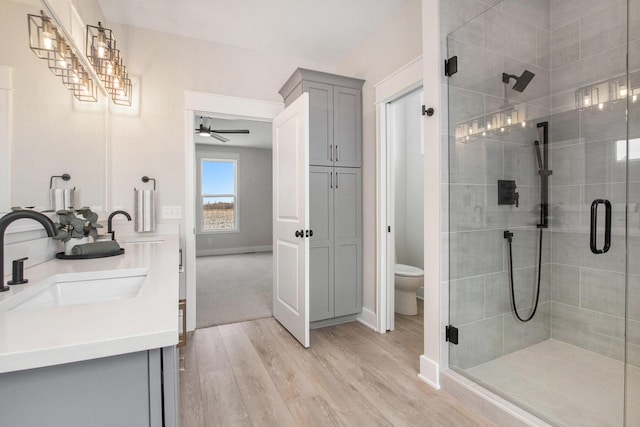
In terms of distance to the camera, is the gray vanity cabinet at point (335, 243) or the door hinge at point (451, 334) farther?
the gray vanity cabinet at point (335, 243)

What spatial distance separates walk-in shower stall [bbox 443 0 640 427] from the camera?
1.80 metres

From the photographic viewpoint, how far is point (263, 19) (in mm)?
2637

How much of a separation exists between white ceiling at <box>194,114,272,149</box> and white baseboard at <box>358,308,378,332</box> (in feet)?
10.9

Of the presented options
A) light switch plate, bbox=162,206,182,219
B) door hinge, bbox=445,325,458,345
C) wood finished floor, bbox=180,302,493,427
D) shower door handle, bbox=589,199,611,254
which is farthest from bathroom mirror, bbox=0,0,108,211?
shower door handle, bbox=589,199,611,254

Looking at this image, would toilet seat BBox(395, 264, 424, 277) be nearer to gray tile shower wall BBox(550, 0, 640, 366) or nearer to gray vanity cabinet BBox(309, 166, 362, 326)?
gray vanity cabinet BBox(309, 166, 362, 326)

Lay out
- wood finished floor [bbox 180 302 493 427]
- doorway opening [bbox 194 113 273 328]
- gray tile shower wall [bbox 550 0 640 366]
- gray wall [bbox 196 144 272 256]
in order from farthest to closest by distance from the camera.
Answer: gray wall [bbox 196 144 272 256] < doorway opening [bbox 194 113 273 328] < gray tile shower wall [bbox 550 0 640 366] < wood finished floor [bbox 180 302 493 427]

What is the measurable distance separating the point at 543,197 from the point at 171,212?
2900mm

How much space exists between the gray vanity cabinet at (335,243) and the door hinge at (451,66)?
1.23 meters

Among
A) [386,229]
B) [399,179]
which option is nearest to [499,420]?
[386,229]

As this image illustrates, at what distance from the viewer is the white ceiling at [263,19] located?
8.03ft

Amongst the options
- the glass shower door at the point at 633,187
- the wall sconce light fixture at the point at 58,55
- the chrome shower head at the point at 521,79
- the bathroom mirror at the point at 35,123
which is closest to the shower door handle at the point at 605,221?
the glass shower door at the point at 633,187

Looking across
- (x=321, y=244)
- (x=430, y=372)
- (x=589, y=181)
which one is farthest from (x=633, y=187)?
(x=321, y=244)

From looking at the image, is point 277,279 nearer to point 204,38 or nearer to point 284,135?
point 284,135

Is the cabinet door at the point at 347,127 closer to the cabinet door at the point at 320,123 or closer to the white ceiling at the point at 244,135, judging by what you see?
the cabinet door at the point at 320,123
